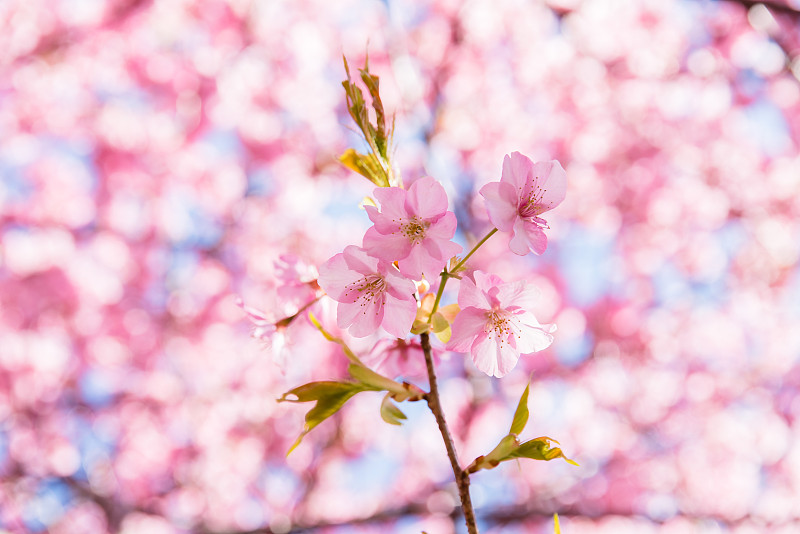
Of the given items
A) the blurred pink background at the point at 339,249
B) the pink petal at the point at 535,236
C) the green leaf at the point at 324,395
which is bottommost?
the green leaf at the point at 324,395

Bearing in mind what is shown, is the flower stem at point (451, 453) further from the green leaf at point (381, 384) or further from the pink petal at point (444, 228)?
the pink petal at point (444, 228)

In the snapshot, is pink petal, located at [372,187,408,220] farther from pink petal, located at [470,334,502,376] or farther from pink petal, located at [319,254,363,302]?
pink petal, located at [470,334,502,376]

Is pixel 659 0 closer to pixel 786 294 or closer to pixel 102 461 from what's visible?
pixel 786 294

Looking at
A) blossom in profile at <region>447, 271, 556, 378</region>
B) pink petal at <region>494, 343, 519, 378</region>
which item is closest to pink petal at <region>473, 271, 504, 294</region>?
blossom in profile at <region>447, 271, 556, 378</region>

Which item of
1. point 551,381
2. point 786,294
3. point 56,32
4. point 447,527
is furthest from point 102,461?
point 786,294

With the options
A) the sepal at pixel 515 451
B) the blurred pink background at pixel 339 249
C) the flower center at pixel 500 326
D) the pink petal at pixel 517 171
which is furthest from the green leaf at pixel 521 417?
the blurred pink background at pixel 339 249

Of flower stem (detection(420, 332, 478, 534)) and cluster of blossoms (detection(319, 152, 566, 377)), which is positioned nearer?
flower stem (detection(420, 332, 478, 534))

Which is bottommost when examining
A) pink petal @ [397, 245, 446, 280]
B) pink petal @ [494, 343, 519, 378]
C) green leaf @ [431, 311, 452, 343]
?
pink petal @ [494, 343, 519, 378]

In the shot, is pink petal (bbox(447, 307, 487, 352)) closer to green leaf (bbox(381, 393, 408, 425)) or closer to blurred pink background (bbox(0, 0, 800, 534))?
green leaf (bbox(381, 393, 408, 425))

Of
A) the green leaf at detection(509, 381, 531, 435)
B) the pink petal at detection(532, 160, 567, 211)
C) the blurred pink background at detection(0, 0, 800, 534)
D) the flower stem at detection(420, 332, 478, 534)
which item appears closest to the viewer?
the flower stem at detection(420, 332, 478, 534)

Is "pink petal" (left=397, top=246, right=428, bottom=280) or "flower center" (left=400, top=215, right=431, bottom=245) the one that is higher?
"flower center" (left=400, top=215, right=431, bottom=245)

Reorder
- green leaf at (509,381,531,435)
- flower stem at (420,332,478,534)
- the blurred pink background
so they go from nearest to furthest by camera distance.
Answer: flower stem at (420,332,478,534)
green leaf at (509,381,531,435)
the blurred pink background
